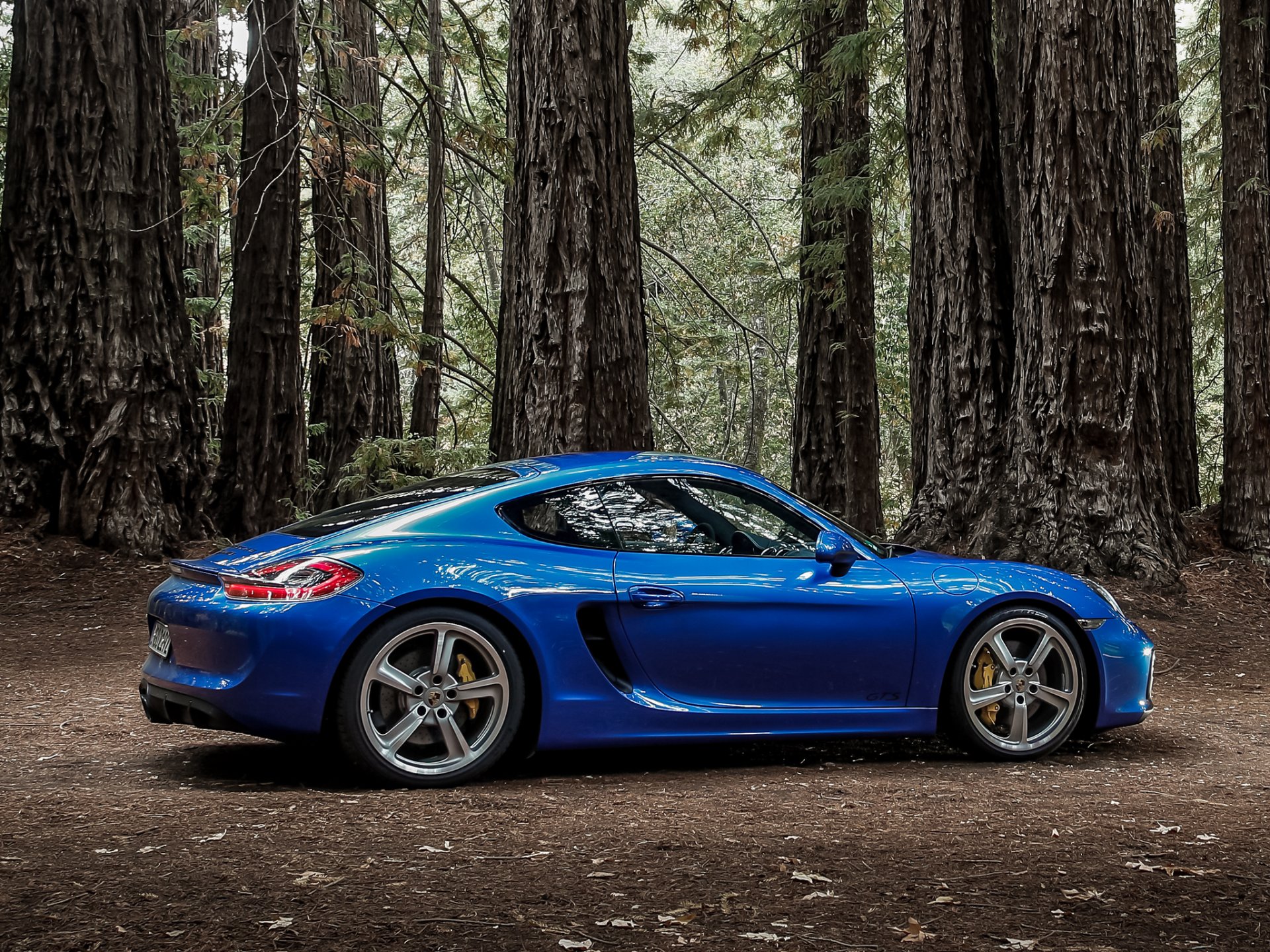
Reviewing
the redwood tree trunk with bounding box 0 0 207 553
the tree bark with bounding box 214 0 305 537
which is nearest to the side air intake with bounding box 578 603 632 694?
the redwood tree trunk with bounding box 0 0 207 553

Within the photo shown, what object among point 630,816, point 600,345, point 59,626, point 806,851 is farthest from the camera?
point 59,626

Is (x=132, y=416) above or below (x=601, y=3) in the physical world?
below

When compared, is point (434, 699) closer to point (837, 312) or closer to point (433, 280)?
point (837, 312)

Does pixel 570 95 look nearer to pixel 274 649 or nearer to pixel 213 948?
pixel 274 649

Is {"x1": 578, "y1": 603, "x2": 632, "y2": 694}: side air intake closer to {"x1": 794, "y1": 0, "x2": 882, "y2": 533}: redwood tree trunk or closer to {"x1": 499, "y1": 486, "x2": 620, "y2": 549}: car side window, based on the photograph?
{"x1": 499, "y1": 486, "x2": 620, "y2": 549}: car side window

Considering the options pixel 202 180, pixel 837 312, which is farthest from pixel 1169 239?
pixel 202 180

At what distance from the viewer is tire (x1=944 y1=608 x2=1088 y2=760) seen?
20.8 feet

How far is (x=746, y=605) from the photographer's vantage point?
5953 millimetres

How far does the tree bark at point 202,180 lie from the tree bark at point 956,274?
657 centimetres

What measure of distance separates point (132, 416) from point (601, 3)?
202 inches

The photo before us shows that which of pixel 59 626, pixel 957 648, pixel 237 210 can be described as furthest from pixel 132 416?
pixel 957 648

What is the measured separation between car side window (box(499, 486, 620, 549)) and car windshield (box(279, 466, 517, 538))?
0.65ft

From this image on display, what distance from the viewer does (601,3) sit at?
8.98m

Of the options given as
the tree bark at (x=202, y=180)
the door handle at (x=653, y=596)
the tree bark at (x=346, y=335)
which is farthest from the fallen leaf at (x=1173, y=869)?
the tree bark at (x=346, y=335)
